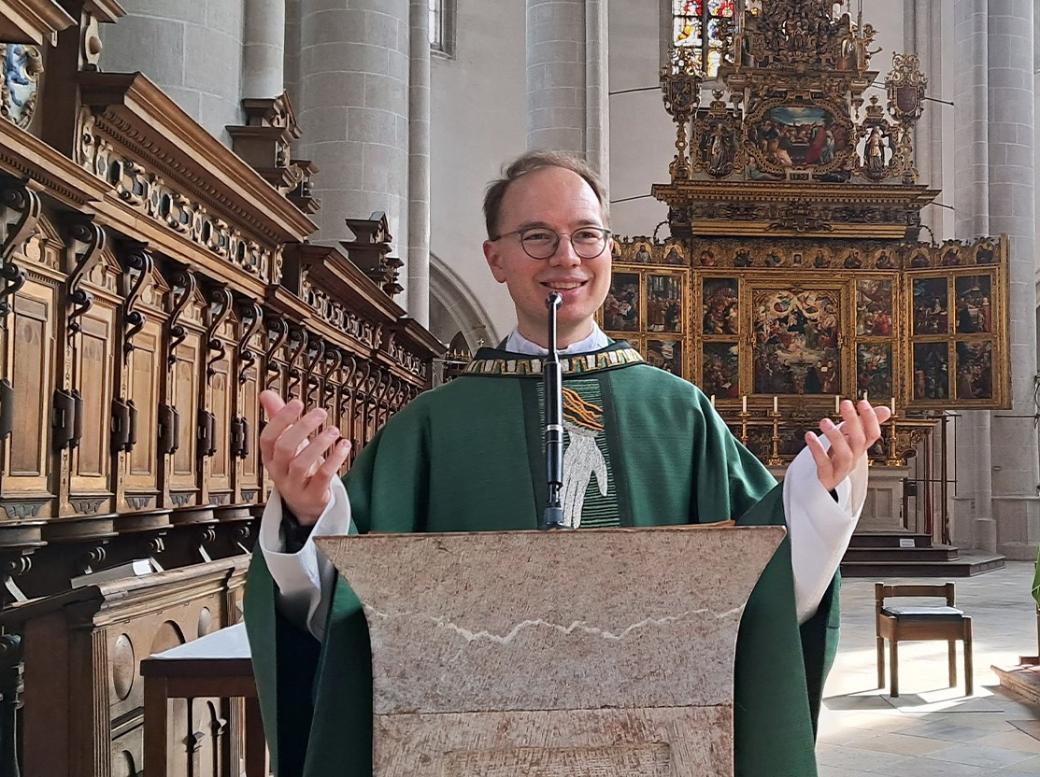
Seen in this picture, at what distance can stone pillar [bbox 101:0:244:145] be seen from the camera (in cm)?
652

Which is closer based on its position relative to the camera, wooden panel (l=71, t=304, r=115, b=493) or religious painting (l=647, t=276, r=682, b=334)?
wooden panel (l=71, t=304, r=115, b=493)

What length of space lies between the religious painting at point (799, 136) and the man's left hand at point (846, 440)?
17.7 meters

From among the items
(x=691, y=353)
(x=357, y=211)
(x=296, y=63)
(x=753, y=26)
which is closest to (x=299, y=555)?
(x=357, y=211)

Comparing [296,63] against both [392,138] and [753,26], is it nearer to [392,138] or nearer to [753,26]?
[392,138]

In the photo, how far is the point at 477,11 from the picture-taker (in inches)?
934

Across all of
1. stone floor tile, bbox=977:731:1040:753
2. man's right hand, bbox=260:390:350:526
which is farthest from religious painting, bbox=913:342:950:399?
man's right hand, bbox=260:390:350:526

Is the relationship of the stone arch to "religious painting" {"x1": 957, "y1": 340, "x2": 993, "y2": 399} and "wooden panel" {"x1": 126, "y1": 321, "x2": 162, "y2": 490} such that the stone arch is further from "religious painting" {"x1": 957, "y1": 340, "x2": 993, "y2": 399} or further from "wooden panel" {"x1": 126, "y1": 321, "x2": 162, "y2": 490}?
"wooden panel" {"x1": 126, "y1": 321, "x2": 162, "y2": 490}

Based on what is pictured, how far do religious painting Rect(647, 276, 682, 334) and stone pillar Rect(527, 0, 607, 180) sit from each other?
1808 millimetres

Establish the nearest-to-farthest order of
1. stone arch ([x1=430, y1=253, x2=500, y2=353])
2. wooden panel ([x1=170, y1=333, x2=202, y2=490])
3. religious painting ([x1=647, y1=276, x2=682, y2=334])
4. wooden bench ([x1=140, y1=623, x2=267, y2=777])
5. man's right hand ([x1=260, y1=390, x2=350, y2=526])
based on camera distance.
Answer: man's right hand ([x1=260, y1=390, x2=350, y2=526]) → wooden bench ([x1=140, y1=623, x2=267, y2=777]) → wooden panel ([x1=170, y1=333, x2=202, y2=490]) → religious painting ([x1=647, y1=276, x2=682, y2=334]) → stone arch ([x1=430, y1=253, x2=500, y2=353])

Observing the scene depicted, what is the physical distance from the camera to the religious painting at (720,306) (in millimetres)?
17969

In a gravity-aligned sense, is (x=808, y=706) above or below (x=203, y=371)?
below

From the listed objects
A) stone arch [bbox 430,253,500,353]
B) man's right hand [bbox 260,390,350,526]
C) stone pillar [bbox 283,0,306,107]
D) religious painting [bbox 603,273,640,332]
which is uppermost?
stone pillar [bbox 283,0,306,107]

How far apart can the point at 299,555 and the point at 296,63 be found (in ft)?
42.5

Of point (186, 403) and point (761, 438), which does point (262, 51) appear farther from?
point (761, 438)
